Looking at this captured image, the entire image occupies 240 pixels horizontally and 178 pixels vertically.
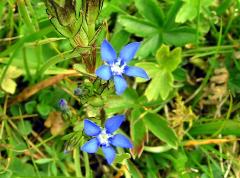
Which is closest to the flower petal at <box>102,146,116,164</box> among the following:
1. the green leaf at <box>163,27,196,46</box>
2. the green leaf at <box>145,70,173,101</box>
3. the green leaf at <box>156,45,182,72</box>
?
the green leaf at <box>145,70,173,101</box>

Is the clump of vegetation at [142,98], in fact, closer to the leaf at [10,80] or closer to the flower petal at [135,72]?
the leaf at [10,80]

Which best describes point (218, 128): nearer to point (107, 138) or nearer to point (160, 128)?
point (160, 128)

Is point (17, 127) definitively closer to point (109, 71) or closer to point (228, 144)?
point (109, 71)

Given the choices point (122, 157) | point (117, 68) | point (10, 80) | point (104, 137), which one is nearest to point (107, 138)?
point (104, 137)

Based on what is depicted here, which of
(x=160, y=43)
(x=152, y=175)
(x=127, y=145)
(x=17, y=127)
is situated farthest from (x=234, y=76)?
(x=17, y=127)

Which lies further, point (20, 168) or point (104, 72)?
point (20, 168)

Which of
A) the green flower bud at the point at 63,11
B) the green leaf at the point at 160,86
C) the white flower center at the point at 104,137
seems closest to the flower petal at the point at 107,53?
the green flower bud at the point at 63,11

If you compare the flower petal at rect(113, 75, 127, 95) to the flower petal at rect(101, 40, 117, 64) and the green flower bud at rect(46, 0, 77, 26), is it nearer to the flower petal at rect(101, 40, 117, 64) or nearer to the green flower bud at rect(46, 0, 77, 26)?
the flower petal at rect(101, 40, 117, 64)
